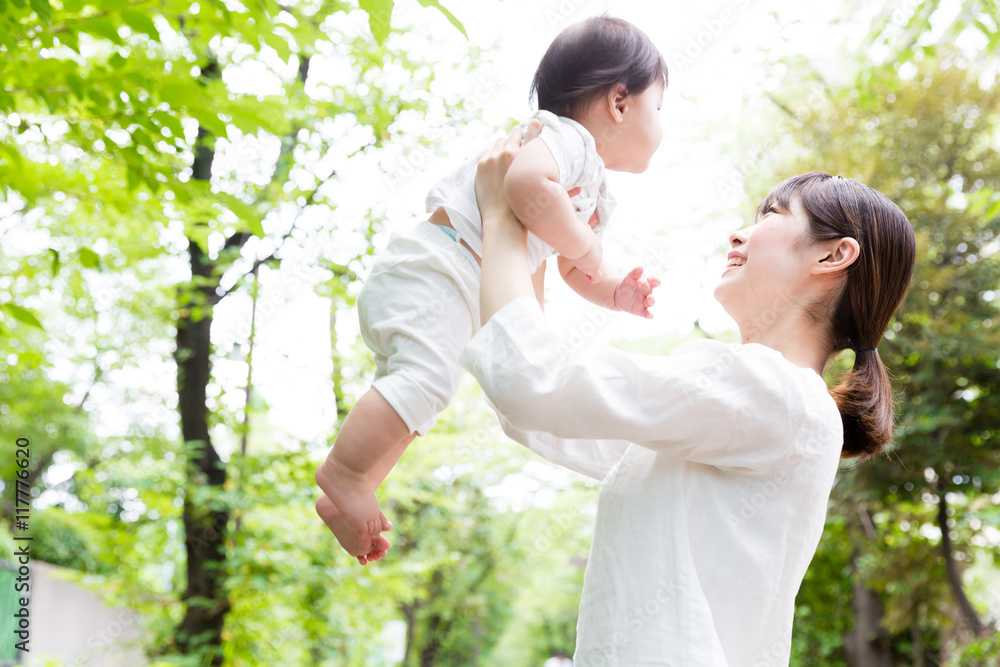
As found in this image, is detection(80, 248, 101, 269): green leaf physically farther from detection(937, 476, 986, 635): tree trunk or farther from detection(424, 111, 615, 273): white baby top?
detection(937, 476, 986, 635): tree trunk

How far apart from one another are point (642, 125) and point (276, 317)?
15.6ft

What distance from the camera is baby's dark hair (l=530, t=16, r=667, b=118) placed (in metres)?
1.30

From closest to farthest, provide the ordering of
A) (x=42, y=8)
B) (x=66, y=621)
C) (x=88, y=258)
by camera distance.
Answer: (x=42, y=8)
(x=88, y=258)
(x=66, y=621)

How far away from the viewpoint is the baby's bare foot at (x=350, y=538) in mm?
1253

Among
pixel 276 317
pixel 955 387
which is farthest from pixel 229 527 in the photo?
pixel 955 387

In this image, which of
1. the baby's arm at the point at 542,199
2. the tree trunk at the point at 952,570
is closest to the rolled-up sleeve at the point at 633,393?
the baby's arm at the point at 542,199

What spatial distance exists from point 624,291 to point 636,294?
0.9 inches

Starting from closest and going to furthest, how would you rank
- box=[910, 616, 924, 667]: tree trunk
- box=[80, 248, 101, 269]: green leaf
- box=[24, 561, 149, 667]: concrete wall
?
1. box=[80, 248, 101, 269]: green leaf
2. box=[910, 616, 924, 667]: tree trunk
3. box=[24, 561, 149, 667]: concrete wall

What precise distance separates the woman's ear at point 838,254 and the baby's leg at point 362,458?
2.32 ft

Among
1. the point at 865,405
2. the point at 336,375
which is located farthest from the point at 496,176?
the point at 336,375

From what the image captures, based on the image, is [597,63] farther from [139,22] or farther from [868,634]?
[868,634]

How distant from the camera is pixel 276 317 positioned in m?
5.69

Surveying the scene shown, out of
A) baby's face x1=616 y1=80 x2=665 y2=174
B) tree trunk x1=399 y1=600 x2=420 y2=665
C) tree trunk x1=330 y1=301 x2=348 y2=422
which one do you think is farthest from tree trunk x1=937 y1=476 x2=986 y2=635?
tree trunk x1=399 y1=600 x2=420 y2=665

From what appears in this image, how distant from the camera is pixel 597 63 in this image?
1.31 meters
